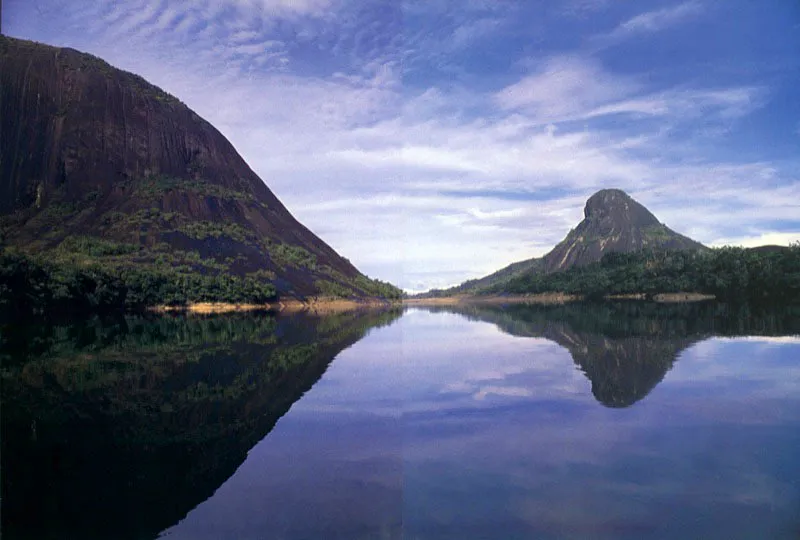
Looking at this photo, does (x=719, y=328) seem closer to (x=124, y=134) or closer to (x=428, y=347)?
(x=428, y=347)

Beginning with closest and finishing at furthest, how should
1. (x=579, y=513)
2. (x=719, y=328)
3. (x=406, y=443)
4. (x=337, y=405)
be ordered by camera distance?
1. (x=579, y=513)
2. (x=406, y=443)
3. (x=337, y=405)
4. (x=719, y=328)

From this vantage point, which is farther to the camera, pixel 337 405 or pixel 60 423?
pixel 337 405

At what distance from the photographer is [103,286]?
256 ft

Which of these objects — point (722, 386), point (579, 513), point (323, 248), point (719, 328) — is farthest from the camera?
point (323, 248)

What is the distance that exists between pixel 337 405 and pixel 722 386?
11635 millimetres

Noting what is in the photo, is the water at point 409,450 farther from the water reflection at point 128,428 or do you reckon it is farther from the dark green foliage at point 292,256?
the dark green foliage at point 292,256

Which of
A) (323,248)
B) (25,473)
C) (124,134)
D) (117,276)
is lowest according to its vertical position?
(25,473)

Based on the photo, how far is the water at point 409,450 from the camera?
8.02m

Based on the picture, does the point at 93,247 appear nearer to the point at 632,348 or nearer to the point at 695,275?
the point at 632,348

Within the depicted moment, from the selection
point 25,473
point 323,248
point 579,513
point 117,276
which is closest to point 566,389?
point 579,513

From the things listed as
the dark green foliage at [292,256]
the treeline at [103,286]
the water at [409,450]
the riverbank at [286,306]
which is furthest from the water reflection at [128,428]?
the dark green foliage at [292,256]

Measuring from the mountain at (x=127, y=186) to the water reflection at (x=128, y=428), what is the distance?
84.1 metres

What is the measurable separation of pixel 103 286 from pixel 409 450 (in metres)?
78.1

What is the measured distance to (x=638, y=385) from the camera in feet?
58.7
